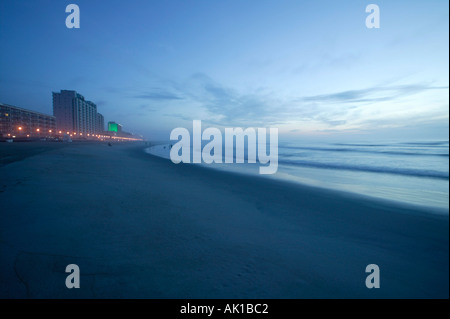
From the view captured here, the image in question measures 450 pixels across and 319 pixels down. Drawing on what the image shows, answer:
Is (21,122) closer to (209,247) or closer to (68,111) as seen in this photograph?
(68,111)

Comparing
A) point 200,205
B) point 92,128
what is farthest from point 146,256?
point 92,128

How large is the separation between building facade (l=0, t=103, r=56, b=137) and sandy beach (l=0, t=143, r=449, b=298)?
330 ft

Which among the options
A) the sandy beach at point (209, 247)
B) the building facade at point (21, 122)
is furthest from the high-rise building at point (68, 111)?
the sandy beach at point (209, 247)

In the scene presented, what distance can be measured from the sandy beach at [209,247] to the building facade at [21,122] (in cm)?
10054

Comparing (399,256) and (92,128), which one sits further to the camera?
(92,128)

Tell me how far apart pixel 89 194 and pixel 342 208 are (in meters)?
9.37

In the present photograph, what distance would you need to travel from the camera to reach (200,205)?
654 centimetres

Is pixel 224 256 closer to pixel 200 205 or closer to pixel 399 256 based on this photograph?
pixel 200 205

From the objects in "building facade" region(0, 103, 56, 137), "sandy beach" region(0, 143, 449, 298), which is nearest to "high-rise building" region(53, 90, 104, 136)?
"building facade" region(0, 103, 56, 137)

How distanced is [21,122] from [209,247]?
401ft

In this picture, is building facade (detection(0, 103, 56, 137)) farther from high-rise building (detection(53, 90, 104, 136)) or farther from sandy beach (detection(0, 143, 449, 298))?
sandy beach (detection(0, 143, 449, 298))

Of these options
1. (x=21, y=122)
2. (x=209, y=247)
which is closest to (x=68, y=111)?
(x=21, y=122)

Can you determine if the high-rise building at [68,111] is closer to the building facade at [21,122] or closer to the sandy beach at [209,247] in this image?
the building facade at [21,122]

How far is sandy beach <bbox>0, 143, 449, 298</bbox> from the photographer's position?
2.90m
